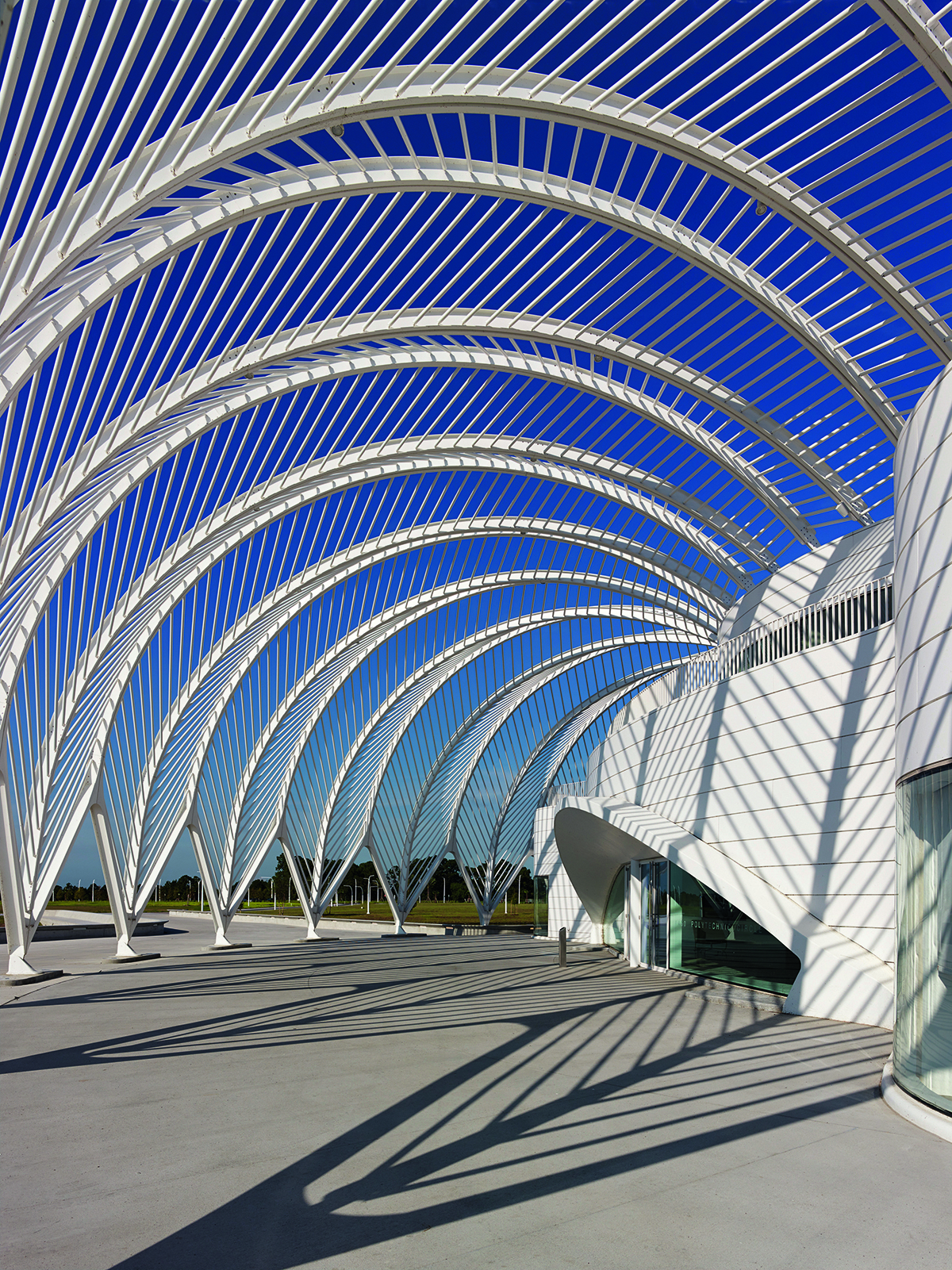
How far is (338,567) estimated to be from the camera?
97.8 ft

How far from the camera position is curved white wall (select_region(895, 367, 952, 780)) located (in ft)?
28.7

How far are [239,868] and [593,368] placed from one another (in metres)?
23.2

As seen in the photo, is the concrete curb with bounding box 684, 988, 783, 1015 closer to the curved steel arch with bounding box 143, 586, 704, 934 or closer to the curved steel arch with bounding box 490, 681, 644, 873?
the curved steel arch with bounding box 143, 586, 704, 934

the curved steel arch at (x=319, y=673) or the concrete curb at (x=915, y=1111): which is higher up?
the curved steel arch at (x=319, y=673)

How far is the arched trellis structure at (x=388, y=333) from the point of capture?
11016 millimetres

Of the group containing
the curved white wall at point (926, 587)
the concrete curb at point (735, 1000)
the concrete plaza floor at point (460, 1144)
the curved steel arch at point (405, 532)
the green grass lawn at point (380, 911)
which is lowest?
the green grass lawn at point (380, 911)

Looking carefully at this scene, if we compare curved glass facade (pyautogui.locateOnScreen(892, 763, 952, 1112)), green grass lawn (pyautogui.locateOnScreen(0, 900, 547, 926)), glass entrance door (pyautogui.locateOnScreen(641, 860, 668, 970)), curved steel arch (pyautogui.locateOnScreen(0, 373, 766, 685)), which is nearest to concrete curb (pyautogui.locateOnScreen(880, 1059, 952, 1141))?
curved glass facade (pyautogui.locateOnScreen(892, 763, 952, 1112))

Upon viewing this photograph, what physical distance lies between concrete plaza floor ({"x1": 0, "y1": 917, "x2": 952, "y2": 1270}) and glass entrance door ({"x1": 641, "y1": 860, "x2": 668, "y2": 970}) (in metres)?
6.35

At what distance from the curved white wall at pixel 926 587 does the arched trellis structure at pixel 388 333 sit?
15.3ft

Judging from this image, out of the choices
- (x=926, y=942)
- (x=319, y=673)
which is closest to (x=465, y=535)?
(x=319, y=673)

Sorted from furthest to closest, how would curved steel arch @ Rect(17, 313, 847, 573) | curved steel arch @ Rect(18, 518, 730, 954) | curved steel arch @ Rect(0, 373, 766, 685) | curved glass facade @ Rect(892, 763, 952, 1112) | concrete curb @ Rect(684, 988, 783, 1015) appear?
1. curved steel arch @ Rect(18, 518, 730, 954)
2. curved steel arch @ Rect(0, 373, 766, 685)
3. concrete curb @ Rect(684, 988, 783, 1015)
4. curved steel arch @ Rect(17, 313, 847, 573)
5. curved glass facade @ Rect(892, 763, 952, 1112)

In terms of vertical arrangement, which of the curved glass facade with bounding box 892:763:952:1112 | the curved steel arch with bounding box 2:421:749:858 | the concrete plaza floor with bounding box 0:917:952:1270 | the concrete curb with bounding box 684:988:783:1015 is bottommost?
the concrete curb with bounding box 684:988:783:1015

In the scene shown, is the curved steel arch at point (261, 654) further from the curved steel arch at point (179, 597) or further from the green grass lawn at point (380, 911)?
the green grass lawn at point (380, 911)

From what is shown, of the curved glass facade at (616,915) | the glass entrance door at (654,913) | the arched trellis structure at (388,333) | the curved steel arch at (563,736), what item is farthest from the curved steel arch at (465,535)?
the curved steel arch at (563,736)
